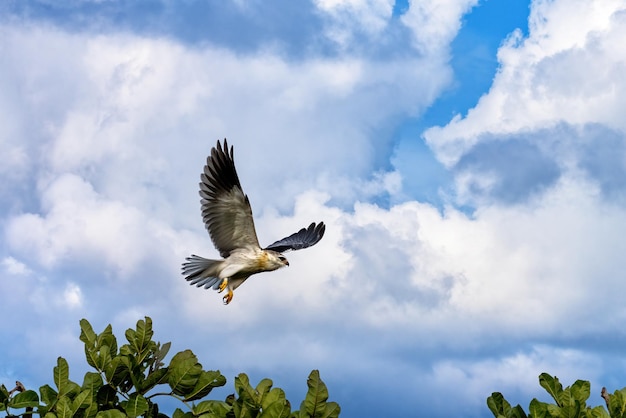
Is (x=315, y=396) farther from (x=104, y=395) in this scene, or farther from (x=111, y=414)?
(x=104, y=395)

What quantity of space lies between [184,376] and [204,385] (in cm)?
18

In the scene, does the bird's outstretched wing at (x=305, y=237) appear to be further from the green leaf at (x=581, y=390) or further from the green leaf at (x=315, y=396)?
the green leaf at (x=315, y=396)

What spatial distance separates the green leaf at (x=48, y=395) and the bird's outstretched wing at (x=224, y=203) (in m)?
9.54

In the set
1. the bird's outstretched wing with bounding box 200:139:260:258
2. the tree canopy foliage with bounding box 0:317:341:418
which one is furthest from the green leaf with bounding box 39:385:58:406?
the bird's outstretched wing with bounding box 200:139:260:258

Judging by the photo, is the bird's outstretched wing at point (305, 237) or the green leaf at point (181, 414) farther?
the bird's outstretched wing at point (305, 237)

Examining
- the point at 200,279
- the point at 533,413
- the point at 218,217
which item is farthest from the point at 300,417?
the point at 200,279

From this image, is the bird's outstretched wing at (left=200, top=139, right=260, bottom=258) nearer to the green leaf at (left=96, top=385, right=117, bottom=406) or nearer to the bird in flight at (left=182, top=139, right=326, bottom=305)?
the bird in flight at (left=182, top=139, right=326, bottom=305)

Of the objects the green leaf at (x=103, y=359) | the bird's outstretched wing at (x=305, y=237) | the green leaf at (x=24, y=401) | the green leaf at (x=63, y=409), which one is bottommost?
the green leaf at (x=63, y=409)

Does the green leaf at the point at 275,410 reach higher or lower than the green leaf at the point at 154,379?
lower

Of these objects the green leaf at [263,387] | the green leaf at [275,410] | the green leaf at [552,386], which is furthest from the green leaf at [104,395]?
the green leaf at [552,386]

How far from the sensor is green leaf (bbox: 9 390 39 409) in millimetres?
6676

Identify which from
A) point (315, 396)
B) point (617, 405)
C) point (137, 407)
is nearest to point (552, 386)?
point (617, 405)

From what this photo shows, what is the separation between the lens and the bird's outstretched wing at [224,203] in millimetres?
16219

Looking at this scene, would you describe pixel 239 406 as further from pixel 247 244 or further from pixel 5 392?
pixel 247 244
